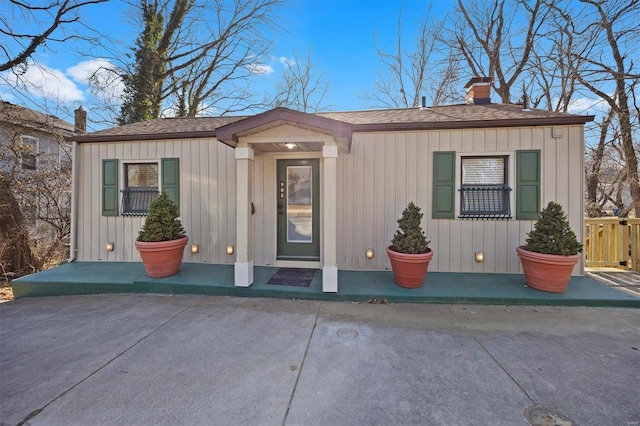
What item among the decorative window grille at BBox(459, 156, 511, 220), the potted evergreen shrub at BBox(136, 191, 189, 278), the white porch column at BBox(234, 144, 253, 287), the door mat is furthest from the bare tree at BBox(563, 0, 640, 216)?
the potted evergreen shrub at BBox(136, 191, 189, 278)

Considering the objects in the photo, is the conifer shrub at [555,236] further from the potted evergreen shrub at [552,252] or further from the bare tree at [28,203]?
the bare tree at [28,203]

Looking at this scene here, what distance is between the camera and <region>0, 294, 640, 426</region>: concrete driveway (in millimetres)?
1687

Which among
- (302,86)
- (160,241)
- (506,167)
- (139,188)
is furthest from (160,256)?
(302,86)

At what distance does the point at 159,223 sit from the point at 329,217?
2.59m

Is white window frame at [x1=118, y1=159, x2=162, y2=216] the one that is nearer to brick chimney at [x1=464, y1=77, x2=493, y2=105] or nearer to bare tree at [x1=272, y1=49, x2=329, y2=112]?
brick chimney at [x1=464, y1=77, x2=493, y2=105]

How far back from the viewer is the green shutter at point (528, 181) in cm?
424

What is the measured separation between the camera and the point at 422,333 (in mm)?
2703

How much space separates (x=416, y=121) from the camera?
453cm

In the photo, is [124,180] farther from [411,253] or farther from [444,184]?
[444,184]

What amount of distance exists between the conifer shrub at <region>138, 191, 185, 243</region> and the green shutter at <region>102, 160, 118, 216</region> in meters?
1.66

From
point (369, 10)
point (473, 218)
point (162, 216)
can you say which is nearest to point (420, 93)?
point (369, 10)

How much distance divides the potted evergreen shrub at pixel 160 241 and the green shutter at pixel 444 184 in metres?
4.13

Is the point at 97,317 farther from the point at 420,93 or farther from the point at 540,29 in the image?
the point at 540,29

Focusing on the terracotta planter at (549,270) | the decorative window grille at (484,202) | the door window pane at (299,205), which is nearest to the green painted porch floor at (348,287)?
the terracotta planter at (549,270)
